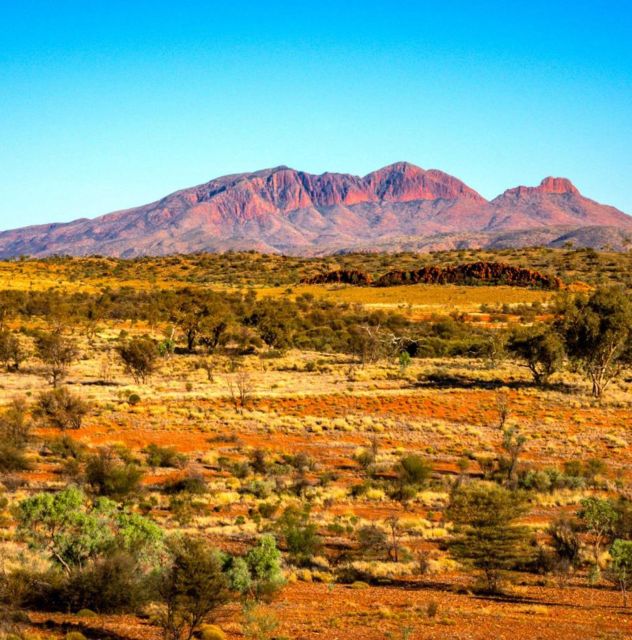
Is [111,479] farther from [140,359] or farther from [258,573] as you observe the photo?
[140,359]

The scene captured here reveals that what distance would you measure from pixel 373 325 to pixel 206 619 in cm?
6365

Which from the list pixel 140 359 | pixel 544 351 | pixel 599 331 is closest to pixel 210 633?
pixel 140 359

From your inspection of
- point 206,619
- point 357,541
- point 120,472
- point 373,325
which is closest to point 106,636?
point 206,619

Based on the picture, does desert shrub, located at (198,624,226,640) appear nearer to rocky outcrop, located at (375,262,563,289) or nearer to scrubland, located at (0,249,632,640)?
scrubland, located at (0,249,632,640)

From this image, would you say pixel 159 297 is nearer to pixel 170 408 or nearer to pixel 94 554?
pixel 170 408

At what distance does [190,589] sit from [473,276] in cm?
11274

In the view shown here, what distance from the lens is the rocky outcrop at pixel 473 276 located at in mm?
114938

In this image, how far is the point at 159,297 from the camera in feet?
285

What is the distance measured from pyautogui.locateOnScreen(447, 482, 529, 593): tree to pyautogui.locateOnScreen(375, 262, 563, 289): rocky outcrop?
326 feet

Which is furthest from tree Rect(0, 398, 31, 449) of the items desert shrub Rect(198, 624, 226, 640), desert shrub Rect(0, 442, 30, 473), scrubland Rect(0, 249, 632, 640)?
desert shrub Rect(198, 624, 226, 640)

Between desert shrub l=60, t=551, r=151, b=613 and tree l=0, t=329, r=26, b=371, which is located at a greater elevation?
tree l=0, t=329, r=26, b=371

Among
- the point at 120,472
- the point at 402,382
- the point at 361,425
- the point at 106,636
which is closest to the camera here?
the point at 106,636

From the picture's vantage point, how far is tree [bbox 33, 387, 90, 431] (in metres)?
33.5

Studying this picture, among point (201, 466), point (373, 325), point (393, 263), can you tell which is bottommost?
point (201, 466)
